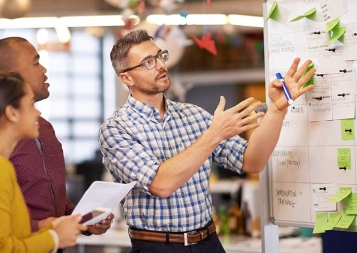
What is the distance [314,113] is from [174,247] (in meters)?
0.85

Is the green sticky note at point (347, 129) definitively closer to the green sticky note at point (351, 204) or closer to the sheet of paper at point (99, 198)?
the green sticky note at point (351, 204)

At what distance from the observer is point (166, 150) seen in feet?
9.83

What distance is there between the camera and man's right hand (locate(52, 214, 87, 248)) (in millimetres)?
2252

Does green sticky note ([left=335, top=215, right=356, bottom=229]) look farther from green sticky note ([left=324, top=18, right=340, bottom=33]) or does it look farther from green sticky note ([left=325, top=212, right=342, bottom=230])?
green sticky note ([left=324, top=18, right=340, bottom=33])

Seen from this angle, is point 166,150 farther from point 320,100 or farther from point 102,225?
point 320,100

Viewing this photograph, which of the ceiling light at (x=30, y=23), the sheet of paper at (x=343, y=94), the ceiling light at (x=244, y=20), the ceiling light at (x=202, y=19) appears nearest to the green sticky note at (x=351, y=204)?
the sheet of paper at (x=343, y=94)

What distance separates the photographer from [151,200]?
2922 mm

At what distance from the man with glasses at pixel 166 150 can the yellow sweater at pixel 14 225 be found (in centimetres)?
66

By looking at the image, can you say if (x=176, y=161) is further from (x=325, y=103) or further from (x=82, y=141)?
(x=82, y=141)

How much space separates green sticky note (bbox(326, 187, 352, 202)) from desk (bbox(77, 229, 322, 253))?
162 cm

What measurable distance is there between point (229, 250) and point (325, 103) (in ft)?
6.74

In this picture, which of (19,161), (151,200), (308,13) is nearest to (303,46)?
(308,13)

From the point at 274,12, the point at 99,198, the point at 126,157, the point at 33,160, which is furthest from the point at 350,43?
the point at 33,160

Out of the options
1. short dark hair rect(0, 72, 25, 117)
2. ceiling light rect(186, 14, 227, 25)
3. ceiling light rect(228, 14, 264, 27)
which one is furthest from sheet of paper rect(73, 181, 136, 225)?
ceiling light rect(228, 14, 264, 27)
